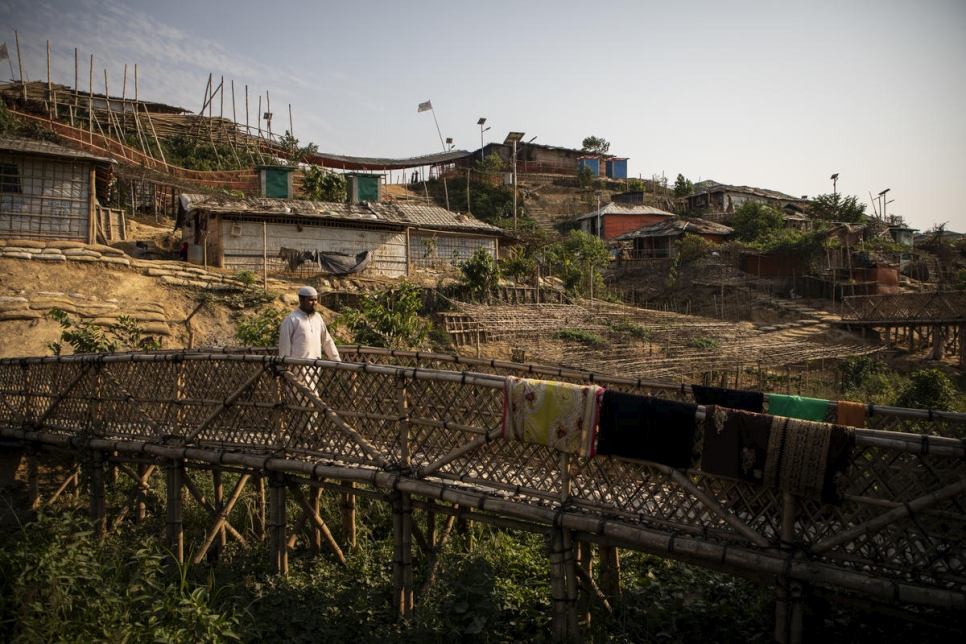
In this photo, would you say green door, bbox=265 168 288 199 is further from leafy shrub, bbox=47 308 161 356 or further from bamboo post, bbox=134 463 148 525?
bamboo post, bbox=134 463 148 525

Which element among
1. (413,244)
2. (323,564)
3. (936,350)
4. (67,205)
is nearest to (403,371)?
(323,564)

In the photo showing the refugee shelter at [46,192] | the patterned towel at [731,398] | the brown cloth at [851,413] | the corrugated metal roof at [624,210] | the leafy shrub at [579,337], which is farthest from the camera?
the corrugated metal roof at [624,210]

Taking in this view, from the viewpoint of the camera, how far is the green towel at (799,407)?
491cm

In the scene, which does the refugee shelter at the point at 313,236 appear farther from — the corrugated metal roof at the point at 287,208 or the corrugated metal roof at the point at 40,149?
Result: the corrugated metal roof at the point at 40,149

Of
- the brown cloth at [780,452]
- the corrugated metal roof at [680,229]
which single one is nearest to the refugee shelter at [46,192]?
the brown cloth at [780,452]

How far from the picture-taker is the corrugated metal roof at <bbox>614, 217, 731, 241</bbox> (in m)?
30.8

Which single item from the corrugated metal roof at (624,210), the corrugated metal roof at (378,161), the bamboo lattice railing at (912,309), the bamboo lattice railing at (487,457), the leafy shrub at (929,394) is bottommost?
the leafy shrub at (929,394)

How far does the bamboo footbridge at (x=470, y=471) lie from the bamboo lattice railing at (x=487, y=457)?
15 millimetres

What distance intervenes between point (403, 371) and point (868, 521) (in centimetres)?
328

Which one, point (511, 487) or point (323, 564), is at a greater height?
point (511, 487)

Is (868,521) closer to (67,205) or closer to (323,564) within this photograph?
(323,564)

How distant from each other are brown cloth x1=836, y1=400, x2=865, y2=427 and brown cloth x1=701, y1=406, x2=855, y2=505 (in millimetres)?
894

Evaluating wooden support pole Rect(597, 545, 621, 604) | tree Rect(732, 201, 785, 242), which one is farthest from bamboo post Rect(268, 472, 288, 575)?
tree Rect(732, 201, 785, 242)

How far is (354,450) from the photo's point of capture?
18.5 ft
